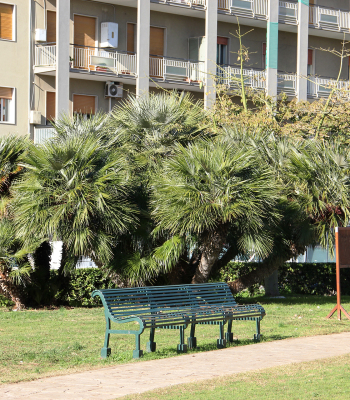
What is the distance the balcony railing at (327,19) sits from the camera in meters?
31.9

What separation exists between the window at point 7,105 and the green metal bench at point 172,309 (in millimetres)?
17287

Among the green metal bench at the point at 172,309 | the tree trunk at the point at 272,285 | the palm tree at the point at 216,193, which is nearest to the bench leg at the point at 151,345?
the green metal bench at the point at 172,309

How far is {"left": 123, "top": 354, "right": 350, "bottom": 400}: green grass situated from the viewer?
5.89m

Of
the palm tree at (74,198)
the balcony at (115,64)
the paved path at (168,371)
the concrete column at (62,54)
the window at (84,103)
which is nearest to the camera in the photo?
the paved path at (168,371)

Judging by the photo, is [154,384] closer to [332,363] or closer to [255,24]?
[332,363]

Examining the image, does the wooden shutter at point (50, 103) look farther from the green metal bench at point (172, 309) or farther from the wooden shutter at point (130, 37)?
the green metal bench at point (172, 309)

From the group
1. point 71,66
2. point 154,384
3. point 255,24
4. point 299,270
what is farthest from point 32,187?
point 255,24

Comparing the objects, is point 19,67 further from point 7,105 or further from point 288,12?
point 288,12

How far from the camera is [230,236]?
45.3 ft

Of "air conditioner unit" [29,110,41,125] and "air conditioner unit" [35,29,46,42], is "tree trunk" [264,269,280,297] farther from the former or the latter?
"air conditioner unit" [35,29,46,42]

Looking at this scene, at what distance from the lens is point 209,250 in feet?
44.0

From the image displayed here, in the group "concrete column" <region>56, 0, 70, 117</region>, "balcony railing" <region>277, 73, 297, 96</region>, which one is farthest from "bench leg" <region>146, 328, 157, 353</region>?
"balcony railing" <region>277, 73, 297, 96</region>

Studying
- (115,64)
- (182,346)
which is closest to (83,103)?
(115,64)

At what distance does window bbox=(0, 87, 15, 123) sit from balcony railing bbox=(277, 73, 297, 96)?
12709 mm
